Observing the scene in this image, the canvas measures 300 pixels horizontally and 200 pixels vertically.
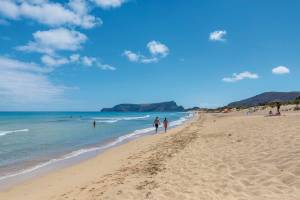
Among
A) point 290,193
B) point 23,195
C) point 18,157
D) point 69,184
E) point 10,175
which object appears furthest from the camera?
point 18,157

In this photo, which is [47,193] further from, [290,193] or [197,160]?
[290,193]

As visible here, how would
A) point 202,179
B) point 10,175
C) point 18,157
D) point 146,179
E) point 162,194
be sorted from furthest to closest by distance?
point 18,157, point 10,175, point 146,179, point 202,179, point 162,194

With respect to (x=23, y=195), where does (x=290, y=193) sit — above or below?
above

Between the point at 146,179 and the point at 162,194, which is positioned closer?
the point at 162,194

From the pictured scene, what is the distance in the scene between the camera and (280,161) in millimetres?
8844

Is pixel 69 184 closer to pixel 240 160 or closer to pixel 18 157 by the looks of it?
pixel 240 160

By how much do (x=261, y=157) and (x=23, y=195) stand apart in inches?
285

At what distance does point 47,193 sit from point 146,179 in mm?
3047

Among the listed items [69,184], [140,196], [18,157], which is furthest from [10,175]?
[140,196]

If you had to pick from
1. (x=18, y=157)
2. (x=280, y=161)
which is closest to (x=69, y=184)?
(x=280, y=161)

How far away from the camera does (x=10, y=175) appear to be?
1345 centimetres

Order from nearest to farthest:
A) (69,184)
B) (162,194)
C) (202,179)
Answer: (162,194), (202,179), (69,184)

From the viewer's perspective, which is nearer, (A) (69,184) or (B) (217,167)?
(B) (217,167)

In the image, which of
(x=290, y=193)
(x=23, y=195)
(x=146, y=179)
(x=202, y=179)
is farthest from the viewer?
(x=23, y=195)
